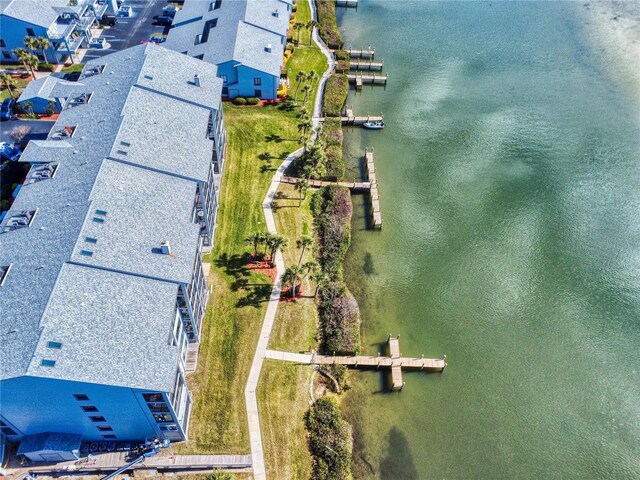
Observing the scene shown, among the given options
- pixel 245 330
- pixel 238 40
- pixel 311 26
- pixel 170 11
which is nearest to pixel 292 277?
pixel 245 330

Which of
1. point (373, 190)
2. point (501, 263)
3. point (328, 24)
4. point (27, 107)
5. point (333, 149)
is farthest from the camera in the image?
point (328, 24)

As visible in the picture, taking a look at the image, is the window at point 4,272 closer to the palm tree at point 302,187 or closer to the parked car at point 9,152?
the parked car at point 9,152

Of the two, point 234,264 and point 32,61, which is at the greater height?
point 32,61

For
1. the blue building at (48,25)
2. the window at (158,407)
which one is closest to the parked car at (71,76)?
the blue building at (48,25)

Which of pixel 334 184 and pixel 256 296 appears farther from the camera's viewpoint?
pixel 334 184

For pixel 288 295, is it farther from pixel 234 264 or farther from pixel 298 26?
pixel 298 26

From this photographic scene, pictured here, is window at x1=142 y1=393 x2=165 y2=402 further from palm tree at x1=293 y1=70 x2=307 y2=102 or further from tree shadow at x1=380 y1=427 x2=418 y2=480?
palm tree at x1=293 y1=70 x2=307 y2=102

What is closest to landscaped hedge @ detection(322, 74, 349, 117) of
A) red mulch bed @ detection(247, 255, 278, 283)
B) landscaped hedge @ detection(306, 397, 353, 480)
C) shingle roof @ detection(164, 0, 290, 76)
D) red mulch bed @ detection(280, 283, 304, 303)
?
shingle roof @ detection(164, 0, 290, 76)
